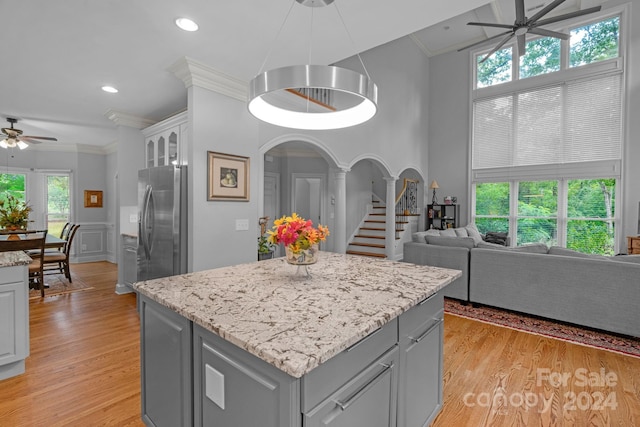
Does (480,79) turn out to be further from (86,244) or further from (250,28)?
(86,244)

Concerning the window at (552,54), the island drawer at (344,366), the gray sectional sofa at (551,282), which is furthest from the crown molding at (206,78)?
the window at (552,54)

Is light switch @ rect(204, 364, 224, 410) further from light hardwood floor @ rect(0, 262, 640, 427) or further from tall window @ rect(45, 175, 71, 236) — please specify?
tall window @ rect(45, 175, 71, 236)

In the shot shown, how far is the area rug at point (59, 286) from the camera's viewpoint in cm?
456

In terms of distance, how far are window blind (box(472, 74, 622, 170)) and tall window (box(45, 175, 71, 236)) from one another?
32.7 feet

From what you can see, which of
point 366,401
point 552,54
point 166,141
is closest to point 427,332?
point 366,401

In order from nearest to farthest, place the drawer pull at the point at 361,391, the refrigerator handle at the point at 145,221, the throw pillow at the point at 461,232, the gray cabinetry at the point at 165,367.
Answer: the drawer pull at the point at 361,391
the gray cabinetry at the point at 165,367
the refrigerator handle at the point at 145,221
the throw pillow at the point at 461,232

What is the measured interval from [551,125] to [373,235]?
4.71 metres

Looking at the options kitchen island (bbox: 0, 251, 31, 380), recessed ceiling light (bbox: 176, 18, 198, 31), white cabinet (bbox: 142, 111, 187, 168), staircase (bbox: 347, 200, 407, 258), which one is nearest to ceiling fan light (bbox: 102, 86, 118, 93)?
white cabinet (bbox: 142, 111, 187, 168)

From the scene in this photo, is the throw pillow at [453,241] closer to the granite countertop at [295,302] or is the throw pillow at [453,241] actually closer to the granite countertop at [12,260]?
the granite countertop at [295,302]

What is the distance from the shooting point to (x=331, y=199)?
7586mm

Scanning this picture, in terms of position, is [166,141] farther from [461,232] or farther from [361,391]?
[461,232]

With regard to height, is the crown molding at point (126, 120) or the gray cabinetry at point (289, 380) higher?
the crown molding at point (126, 120)

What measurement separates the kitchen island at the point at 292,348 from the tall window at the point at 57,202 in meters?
7.55

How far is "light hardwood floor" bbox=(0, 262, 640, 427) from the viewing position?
1982mm
